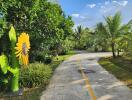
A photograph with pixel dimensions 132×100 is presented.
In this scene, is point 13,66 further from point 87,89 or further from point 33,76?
point 87,89

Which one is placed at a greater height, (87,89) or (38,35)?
(38,35)

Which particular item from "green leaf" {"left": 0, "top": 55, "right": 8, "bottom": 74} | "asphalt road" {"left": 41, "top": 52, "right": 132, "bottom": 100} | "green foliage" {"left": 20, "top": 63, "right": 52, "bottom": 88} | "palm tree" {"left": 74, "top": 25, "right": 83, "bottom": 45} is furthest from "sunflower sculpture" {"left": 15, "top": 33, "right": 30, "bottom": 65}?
"palm tree" {"left": 74, "top": 25, "right": 83, "bottom": 45}

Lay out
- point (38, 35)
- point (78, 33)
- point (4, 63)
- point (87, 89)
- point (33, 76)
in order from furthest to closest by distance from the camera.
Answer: point (78, 33) → point (38, 35) → point (33, 76) → point (4, 63) → point (87, 89)

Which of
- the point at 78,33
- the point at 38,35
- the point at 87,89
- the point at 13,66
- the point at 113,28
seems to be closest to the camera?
the point at 87,89

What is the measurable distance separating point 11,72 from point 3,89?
3.86 feet

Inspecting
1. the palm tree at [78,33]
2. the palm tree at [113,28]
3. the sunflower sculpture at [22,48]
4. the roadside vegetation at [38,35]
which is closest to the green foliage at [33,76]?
the roadside vegetation at [38,35]

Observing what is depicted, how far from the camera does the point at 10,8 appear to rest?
21.7 meters

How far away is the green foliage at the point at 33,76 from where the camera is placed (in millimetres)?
18812

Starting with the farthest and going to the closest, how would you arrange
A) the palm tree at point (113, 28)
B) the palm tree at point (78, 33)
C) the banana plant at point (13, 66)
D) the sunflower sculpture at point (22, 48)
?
the palm tree at point (78, 33) → the palm tree at point (113, 28) → the sunflower sculpture at point (22, 48) → the banana plant at point (13, 66)

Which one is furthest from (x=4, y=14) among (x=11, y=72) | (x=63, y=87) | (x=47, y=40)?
(x=47, y=40)

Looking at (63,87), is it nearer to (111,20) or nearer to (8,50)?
(8,50)

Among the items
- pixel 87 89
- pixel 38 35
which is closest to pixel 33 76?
pixel 87 89

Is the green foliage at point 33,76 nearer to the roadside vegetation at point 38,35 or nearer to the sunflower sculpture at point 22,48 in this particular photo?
the roadside vegetation at point 38,35

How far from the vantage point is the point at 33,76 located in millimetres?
18984
